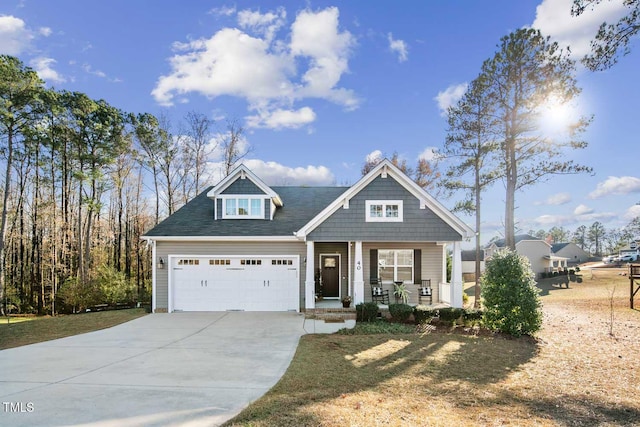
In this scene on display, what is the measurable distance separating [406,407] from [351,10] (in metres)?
12.7

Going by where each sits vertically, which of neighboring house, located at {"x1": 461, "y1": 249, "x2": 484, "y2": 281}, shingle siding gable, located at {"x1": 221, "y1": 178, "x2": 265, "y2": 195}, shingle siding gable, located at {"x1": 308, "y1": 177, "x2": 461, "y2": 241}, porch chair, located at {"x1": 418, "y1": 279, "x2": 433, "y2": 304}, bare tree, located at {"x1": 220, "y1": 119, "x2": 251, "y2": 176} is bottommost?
neighboring house, located at {"x1": 461, "y1": 249, "x2": 484, "y2": 281}

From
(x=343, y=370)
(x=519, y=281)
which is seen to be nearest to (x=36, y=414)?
(x=343, y=370)

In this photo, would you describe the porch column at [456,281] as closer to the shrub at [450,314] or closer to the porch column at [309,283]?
the shrub at [450,314]

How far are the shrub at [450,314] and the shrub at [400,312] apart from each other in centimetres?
101

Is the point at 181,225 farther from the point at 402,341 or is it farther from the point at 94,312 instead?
the point at 402,341

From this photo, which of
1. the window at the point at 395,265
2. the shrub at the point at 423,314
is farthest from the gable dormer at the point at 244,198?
the shrub at the point at 423,314

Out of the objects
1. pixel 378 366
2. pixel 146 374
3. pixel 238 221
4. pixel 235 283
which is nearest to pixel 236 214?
pixel 238 221

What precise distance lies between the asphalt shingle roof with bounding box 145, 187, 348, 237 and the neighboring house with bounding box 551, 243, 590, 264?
4941 cm

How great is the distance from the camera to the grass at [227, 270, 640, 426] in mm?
5238

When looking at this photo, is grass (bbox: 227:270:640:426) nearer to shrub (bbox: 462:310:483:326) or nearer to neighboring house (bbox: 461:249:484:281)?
shrub (bbox: 462:310:483:326)

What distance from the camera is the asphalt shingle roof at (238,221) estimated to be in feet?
49.3

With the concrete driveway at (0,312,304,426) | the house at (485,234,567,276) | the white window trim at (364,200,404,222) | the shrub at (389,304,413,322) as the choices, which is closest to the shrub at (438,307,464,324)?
the shrub at (389,304,413,322)

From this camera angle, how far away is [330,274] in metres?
15.9

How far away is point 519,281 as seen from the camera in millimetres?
10961
